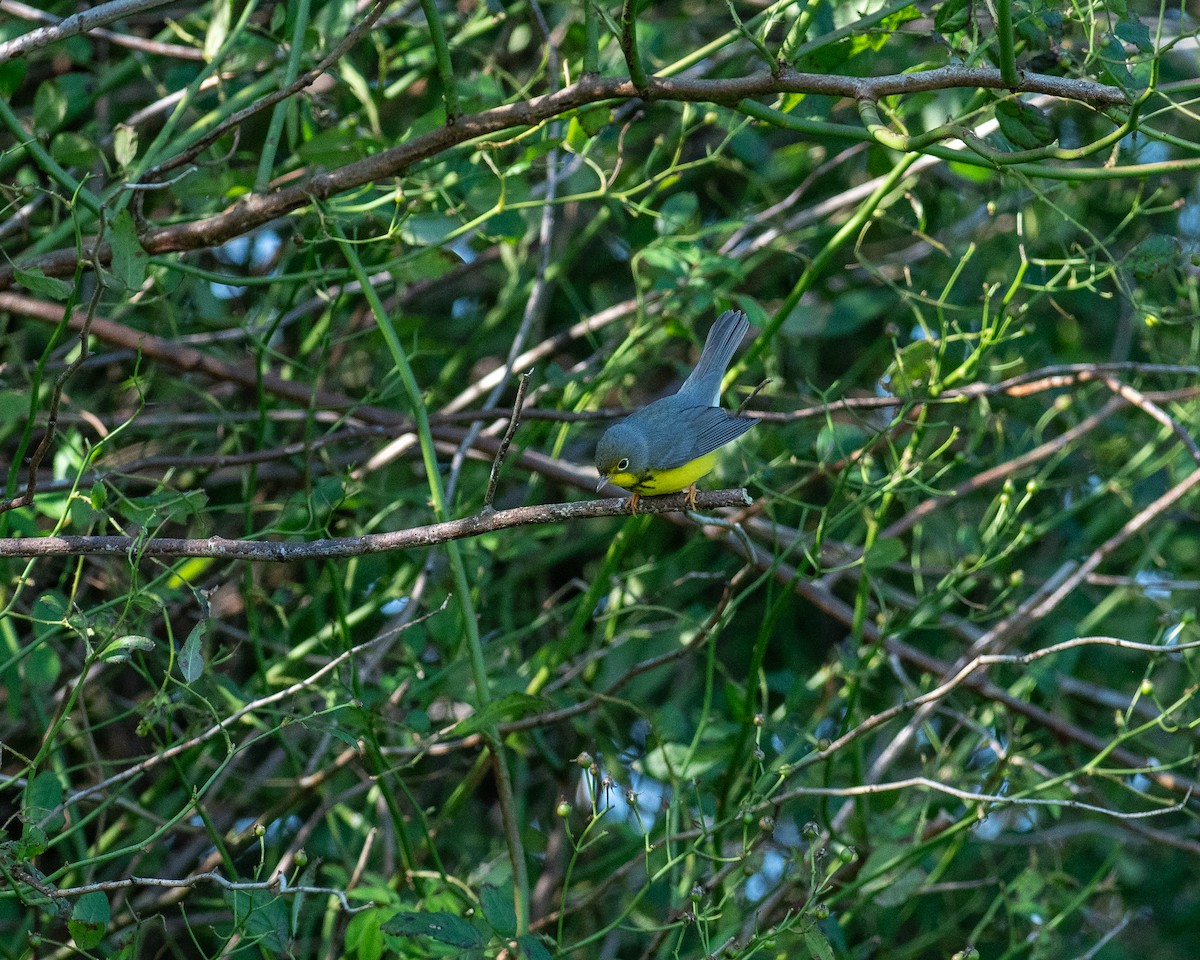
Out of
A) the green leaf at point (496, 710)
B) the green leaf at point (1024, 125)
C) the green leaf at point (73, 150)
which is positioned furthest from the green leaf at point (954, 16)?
the green leaf at point (73, 150)

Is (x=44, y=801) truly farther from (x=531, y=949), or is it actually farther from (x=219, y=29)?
(x=219, y=29)

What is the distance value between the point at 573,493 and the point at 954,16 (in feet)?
7.10

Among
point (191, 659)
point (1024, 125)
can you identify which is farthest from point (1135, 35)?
point (191, 659)

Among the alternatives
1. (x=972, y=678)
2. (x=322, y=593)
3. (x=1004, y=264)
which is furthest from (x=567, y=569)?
(x=1004, y=264)

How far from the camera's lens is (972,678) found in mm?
3295

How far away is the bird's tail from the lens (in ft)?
10.9

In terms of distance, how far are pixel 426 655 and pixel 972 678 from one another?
5.27ft

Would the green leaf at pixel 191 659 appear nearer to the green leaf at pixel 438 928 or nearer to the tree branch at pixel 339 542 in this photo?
the tree branch at pixel 339 542

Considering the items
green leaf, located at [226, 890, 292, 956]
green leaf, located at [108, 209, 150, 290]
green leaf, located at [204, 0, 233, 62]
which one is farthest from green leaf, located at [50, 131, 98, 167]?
green leaf, located at [226, 890, 292, 956]

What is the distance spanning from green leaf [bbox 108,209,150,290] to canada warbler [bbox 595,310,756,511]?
1.17 metres

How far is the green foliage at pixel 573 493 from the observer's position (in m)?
2.45

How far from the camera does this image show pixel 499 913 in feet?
7.34

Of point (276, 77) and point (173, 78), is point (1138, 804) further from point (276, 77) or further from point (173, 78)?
point (173, 78)

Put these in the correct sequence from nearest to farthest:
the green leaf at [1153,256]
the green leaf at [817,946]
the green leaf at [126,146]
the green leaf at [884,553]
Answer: the green leaf at [817,946] → the green leaf at [1153,256] → the green leaf at [126,146] → the green leaf at [884,553]
